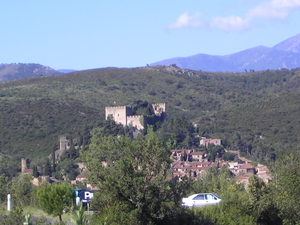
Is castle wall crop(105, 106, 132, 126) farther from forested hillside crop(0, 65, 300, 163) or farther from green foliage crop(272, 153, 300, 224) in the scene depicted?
green foliage crop(272, 153, 300, 224)

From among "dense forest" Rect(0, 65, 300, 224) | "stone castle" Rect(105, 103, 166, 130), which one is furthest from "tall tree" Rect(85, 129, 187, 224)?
"stone castle" Rect(105, 103, 166, 130)

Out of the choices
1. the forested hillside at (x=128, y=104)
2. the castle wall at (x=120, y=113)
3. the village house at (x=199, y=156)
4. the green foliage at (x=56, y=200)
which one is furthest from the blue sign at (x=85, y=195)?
the castle wall at (x=120, y=113)

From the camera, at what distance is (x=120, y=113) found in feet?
225

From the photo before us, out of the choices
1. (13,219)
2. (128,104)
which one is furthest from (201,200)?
(128,104)

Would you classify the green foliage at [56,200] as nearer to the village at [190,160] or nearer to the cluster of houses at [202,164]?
the village at [190,160]

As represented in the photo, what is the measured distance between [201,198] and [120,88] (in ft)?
297

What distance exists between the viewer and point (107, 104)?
92.0 metres

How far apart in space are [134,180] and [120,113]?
5373 centimetres

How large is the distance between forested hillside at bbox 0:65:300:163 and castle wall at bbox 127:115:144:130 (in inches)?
180

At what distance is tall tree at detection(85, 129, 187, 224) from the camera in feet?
49.3

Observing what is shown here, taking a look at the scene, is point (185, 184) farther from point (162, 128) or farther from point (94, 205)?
point (162, 128)

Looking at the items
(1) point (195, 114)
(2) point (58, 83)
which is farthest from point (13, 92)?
(1) point (195, 114)

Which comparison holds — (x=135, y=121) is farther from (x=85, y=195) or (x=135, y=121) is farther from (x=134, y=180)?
(x=134, y=180)

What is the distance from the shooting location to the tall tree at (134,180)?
49.3 ft
